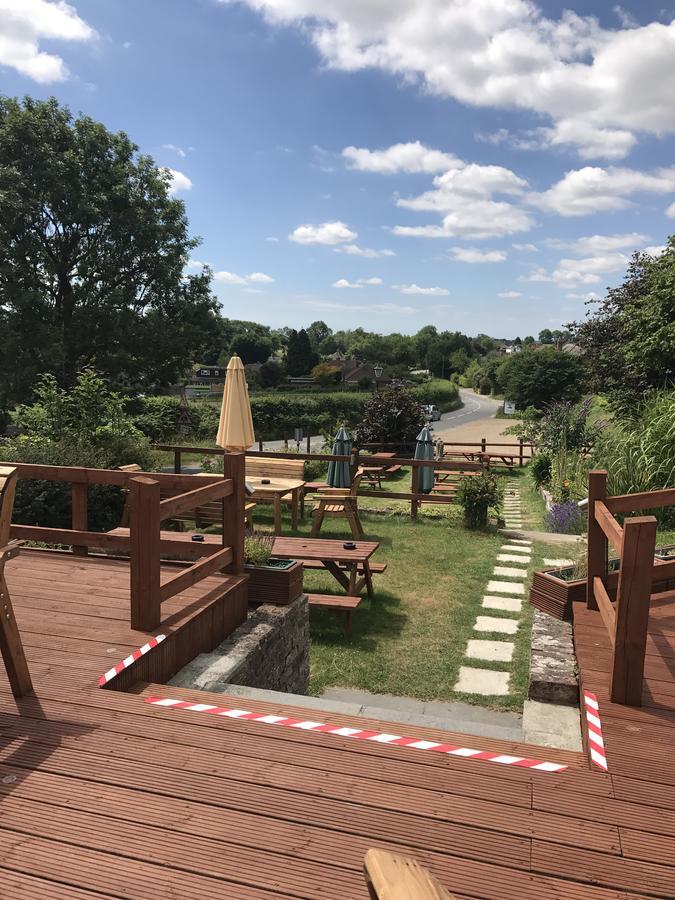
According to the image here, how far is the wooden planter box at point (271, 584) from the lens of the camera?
4.37 metres

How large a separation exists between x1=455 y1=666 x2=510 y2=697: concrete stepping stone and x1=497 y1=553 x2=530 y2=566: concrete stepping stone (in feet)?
10.7

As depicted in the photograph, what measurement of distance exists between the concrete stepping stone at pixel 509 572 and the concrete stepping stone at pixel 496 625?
4.80 feet

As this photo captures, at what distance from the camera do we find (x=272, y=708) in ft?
9.25

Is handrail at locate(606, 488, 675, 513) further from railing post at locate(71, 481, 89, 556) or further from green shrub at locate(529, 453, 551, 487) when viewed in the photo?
green shrub at locate(529, 453, 551, 487)

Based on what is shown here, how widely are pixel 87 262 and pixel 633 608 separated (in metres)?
24.5

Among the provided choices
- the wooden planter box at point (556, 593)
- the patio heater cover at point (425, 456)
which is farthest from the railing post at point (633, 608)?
the patio heater cover at point (425, 456)

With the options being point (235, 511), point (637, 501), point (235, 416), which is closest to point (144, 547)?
point (235, 511)

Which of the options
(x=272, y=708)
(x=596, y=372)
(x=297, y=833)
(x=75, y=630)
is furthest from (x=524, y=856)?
(x=596, y=372)

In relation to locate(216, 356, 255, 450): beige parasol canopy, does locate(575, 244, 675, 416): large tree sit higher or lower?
higher

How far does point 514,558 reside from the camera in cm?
823

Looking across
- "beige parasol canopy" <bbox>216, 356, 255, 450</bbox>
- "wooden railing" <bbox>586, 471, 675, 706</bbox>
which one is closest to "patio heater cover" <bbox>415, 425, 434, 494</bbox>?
"beige parasol canopy" <bbox>216, 356, 255, 450</bbox>

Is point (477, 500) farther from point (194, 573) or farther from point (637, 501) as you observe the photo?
point (194, 573)

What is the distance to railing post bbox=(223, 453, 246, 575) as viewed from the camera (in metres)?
4.22

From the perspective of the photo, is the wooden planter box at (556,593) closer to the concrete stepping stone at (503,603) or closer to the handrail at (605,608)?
the handrail at (605,608)
